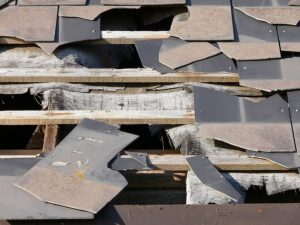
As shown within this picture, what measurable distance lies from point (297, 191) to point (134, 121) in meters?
0.83

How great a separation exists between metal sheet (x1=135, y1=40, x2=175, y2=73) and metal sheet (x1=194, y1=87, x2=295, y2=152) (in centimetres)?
25

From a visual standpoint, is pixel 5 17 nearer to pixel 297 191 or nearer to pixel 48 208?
pixel 48 208

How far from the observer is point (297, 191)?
3.03 meters

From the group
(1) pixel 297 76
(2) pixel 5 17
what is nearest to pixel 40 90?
(2) pixel 5 17

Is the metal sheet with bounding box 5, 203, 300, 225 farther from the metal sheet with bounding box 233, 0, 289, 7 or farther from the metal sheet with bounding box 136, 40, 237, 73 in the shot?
the metal sheet with bounding box 233, 0, 289, 7

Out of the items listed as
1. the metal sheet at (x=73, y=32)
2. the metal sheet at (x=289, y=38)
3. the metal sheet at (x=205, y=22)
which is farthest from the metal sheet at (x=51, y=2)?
the metal sheet at (x=289, y=38)

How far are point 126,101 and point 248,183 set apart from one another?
754 mm

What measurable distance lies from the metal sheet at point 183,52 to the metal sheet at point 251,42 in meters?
0.08

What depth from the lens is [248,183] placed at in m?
2.91

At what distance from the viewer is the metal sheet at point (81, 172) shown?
2588 mm

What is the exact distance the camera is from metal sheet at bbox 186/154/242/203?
2.75 metres

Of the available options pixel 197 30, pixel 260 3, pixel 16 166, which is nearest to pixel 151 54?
pixel 197 30

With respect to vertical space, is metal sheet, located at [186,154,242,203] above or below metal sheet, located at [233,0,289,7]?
below

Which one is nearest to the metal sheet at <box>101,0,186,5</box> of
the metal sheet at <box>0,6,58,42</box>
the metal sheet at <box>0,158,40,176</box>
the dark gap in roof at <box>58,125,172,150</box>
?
the metal sheet at <box>0,6,58,42</box>
